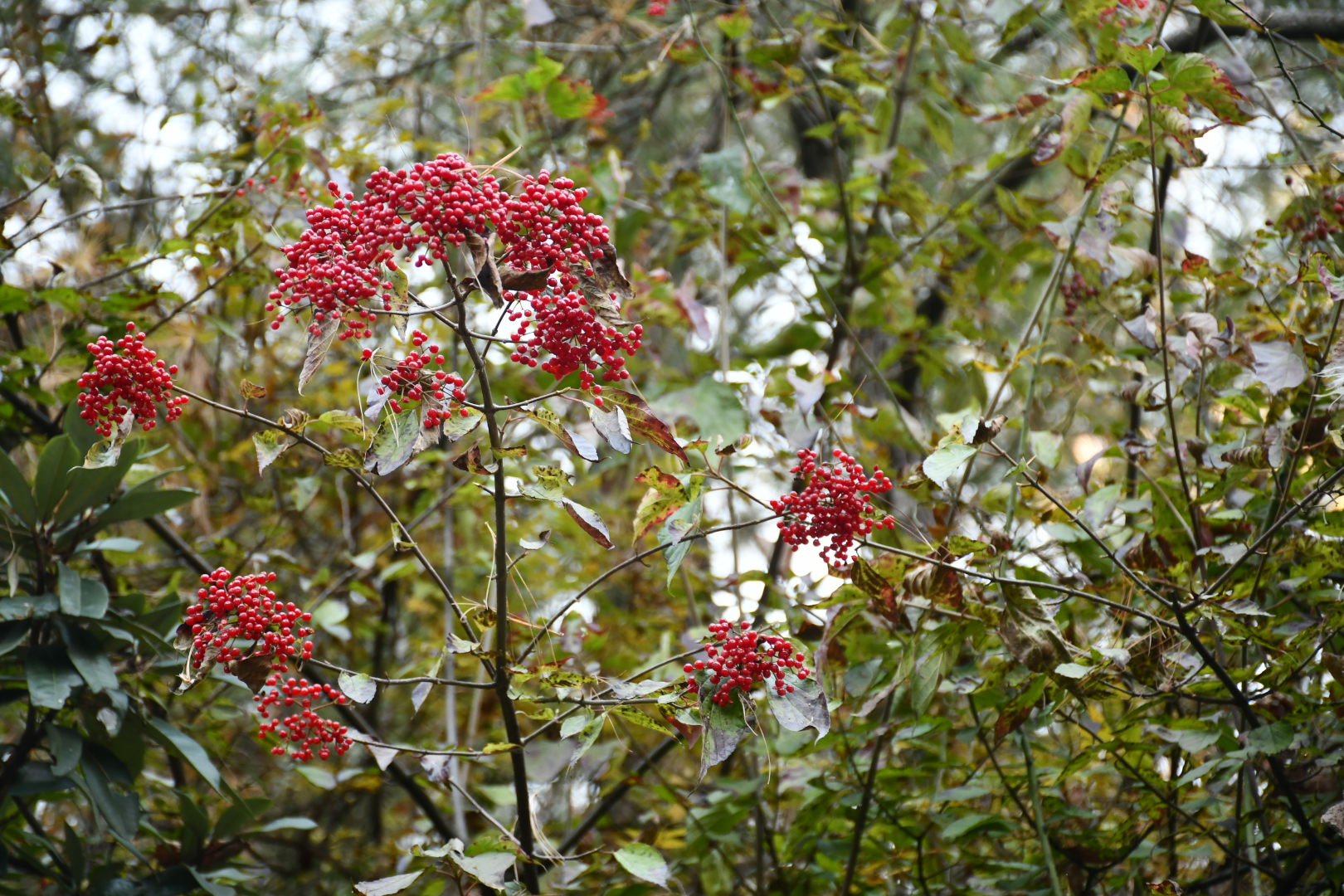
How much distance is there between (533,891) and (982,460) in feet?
9.08

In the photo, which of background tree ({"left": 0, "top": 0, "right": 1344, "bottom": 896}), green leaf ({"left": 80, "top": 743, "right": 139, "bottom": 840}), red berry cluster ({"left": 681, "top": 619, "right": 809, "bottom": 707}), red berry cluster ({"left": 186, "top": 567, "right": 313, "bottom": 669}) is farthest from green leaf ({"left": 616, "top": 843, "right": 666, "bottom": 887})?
green leaf ({"left": 80, "top": 743, "right": 139, "bottom": 840})

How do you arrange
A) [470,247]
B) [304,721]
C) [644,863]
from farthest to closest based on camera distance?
[644,863] → [304,721] → [470,247]

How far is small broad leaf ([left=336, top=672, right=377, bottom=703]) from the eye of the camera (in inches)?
48.3

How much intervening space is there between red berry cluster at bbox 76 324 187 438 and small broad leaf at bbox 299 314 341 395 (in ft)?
0.60

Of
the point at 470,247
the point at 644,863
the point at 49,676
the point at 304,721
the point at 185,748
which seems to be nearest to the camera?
the point at 470,247

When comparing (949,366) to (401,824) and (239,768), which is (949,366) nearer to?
(401,824)

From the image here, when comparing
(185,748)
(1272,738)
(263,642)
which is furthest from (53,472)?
(1272,738)

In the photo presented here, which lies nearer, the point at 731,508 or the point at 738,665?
the point at 738,665

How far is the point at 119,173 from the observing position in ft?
12.2

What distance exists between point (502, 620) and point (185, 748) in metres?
0.96

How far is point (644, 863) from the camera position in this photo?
54.2 inches

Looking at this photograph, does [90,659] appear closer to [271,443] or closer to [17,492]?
[17,492]

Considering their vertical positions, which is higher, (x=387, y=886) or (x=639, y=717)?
(x=639, y=717)

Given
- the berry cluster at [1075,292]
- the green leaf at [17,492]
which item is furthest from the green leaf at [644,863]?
the berry cluster at [1075,292]
